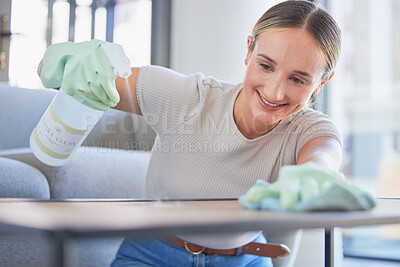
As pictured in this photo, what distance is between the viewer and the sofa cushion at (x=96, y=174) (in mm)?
1203

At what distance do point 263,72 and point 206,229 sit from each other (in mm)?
611

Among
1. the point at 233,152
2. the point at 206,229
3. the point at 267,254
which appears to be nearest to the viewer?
the point at 206,229

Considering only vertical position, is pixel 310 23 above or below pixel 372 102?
below

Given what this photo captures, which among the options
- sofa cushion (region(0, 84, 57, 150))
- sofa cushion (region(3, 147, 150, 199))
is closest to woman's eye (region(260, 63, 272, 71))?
sofa cushion (region(3, 147, 150, 199))

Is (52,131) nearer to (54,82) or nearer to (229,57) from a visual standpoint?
(54,82)

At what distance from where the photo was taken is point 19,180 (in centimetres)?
108

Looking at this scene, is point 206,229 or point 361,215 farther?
point 361,215

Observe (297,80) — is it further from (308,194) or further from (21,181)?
(21,181)

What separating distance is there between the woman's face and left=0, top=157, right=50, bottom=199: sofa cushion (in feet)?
1.69

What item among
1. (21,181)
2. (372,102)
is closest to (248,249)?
(21,181)

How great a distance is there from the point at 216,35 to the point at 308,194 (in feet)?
7.55

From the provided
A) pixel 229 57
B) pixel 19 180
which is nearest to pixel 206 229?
pixel 19 180

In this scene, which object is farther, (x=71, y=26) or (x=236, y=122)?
(x=71, y=26)

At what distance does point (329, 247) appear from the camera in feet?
2.63
